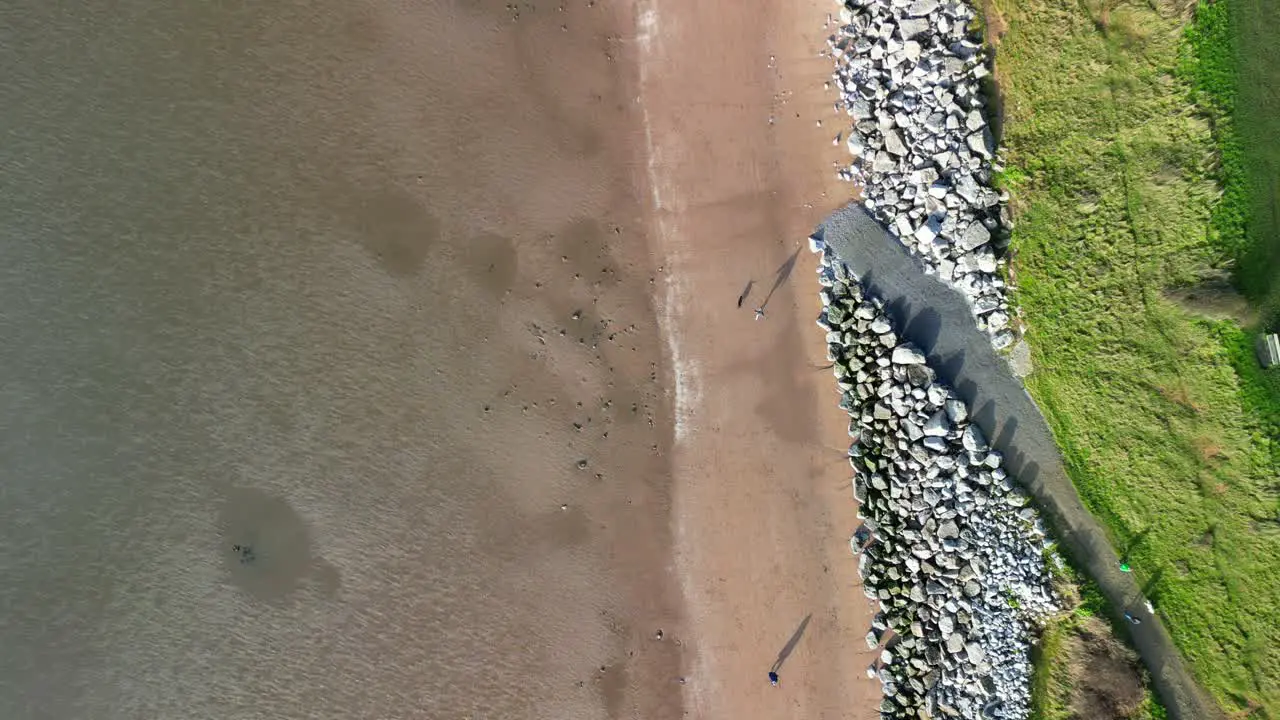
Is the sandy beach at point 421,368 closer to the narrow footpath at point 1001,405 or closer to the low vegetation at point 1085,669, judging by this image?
the narrow footpath at point 1001,405

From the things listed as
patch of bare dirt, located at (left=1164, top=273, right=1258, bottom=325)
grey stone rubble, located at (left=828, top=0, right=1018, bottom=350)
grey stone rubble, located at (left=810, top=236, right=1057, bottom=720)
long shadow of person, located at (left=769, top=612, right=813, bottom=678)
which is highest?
grey stone rubble, located at (left=828, top=0, right=1018, bottom=350)

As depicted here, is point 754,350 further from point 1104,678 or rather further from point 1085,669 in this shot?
point 1104,678

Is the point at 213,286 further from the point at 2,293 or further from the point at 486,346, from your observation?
the point at 486,346

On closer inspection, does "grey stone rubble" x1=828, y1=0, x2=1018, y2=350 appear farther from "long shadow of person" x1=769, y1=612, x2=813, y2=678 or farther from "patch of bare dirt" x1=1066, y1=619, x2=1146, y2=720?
"long shadow of person" x1=769, y1=612, x2=813, y2=678

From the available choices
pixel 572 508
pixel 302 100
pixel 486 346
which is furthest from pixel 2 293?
pixel 572 508

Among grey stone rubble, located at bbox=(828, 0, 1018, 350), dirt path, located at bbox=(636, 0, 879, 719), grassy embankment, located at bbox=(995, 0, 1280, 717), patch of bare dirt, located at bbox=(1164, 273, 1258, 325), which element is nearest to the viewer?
patch of bare dirt, located at bbox=(1164, 273, 1258, 325)

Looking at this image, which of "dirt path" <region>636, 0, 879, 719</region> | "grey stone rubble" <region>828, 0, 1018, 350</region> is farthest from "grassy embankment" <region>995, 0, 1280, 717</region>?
"dirt path" <region>636, 0, 879, 719</region>

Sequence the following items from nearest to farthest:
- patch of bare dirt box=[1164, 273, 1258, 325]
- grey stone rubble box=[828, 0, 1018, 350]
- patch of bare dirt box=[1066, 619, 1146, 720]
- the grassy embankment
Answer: patch of bare dirt box=[1164, 273, 1258, 325] < the grassy embankment < patch of bare dirt box=[1066, 619, 1146, 720] < grey stone rubble box=[828, 0, 1018, 350]
